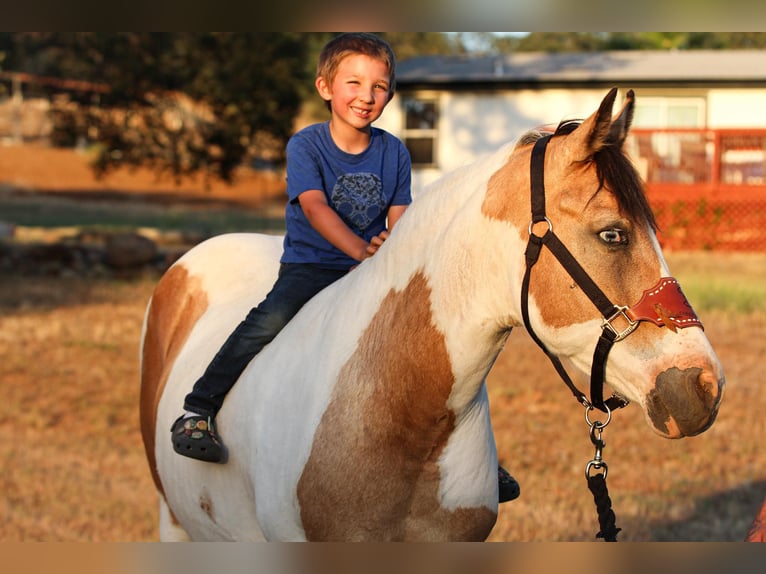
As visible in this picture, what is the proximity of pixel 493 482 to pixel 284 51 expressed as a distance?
20464mm

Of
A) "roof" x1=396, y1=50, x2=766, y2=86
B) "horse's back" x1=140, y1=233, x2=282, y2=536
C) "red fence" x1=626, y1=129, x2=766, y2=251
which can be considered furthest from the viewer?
"roof" x1=396, y1=50, x2=766, y2=86

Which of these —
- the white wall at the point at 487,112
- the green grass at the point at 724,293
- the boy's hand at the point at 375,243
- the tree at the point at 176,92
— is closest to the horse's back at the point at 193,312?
Answer: the boy's hand at the point at 375,243

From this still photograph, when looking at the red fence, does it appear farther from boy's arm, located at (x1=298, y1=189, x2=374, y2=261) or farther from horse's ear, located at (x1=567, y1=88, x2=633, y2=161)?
horse's ear, located at (x1=567, y1=88, x2=633, y2=161)

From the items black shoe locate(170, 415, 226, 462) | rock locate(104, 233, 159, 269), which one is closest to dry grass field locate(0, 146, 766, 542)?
black shoe locate(170, 415, 226, 462)

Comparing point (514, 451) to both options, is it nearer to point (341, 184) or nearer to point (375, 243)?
point (341, 184)

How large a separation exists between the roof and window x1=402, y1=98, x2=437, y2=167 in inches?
26.1

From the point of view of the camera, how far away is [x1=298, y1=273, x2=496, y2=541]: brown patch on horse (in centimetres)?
292

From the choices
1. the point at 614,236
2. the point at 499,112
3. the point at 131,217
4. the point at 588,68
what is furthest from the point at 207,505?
the point at 131,217

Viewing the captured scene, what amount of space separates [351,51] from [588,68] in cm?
2285

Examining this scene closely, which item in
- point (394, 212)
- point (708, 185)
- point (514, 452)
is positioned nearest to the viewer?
point (394, 212)

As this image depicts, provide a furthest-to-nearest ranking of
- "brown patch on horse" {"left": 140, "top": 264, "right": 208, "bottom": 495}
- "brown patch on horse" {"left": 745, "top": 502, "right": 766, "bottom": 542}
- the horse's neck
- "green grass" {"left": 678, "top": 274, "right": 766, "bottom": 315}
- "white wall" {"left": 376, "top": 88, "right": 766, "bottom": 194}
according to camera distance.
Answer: "white wall" {"left": 376, "top": 88, "right": 766, "bottom": 194} → "green grass" {"left": 678, "top": 274, "right": 766, "bottom": 315} → "brown patch on horse" {"left": 140, "top": 264, "right": 208, "bottom": 495} → "brown patch on horse" {"left": 745, "top": 502, "right": 766, "bottom": 542} → the horse's neck

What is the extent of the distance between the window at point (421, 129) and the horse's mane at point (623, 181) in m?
21.3

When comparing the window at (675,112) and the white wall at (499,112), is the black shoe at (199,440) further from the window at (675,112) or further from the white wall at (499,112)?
the window at (675,112)

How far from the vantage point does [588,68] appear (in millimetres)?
25188
